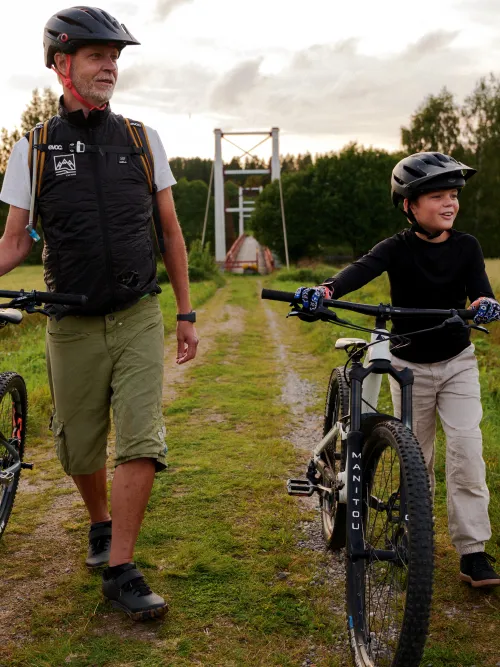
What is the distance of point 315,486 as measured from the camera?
375 centimetres

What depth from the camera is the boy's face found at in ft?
10.7

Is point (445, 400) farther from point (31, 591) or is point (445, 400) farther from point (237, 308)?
point (237, 308)

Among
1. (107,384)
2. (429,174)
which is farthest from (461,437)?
(107,384)

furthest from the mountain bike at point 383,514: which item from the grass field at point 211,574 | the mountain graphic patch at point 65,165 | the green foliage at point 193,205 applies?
the green foliage at point 193,205

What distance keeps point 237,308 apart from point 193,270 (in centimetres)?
1186

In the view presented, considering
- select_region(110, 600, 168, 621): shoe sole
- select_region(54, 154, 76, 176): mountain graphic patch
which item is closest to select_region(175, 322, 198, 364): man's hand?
select_region(54, 154, 76, 176): mountain graphic patch

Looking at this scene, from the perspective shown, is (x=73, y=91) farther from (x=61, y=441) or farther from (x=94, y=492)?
(x=94, y=492)

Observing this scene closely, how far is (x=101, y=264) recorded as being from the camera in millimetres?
3104

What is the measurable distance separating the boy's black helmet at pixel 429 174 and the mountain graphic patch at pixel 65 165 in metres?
1.32

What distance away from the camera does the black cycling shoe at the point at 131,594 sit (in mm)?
2971

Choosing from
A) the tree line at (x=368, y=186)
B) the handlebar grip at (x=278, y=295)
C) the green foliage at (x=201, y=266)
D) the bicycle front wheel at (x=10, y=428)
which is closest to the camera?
the handlebar grip at (x=278, y=295)

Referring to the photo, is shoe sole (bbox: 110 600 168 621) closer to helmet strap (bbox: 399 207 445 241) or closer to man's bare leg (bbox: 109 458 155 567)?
man's bare leg (bbox: 109 458 155 567)

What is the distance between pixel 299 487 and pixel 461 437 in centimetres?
86

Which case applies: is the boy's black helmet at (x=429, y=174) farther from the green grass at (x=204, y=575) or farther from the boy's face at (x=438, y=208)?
the green grass at (x=204, y=575)
